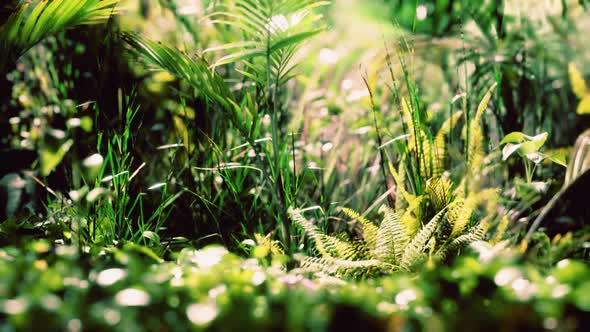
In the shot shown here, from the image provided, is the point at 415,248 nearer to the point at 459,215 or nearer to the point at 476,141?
the point at 459,215

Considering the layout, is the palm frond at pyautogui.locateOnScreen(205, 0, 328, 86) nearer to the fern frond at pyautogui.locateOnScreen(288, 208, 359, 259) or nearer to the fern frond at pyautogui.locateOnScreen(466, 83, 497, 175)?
the fern frond at pyautogui.locateOnScreen(288, 208, 359, 259)

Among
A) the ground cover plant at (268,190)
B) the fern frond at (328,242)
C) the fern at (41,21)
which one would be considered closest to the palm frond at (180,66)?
the ground cover plant at (268,190)

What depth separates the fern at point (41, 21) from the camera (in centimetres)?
161

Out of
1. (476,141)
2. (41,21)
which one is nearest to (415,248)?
(476,141)

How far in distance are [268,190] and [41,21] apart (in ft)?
3.41

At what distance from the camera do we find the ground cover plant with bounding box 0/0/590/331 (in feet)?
2.52

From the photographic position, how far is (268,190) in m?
2.06

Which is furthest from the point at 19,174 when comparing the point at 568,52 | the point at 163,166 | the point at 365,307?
the point at 568,52

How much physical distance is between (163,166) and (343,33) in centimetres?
157

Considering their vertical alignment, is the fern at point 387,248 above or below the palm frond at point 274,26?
below

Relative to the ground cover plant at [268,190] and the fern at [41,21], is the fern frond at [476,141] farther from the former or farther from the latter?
the fern at [41,21]

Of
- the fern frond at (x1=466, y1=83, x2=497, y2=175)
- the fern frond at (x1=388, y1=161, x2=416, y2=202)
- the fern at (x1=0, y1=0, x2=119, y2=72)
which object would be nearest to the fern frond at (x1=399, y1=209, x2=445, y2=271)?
the fern frond at (x1=388, y1=161, x2=416, y2=202)

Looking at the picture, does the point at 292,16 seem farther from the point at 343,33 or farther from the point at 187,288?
the point at 343,33

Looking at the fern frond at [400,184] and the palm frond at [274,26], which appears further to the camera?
the fern frond at [400,184]
